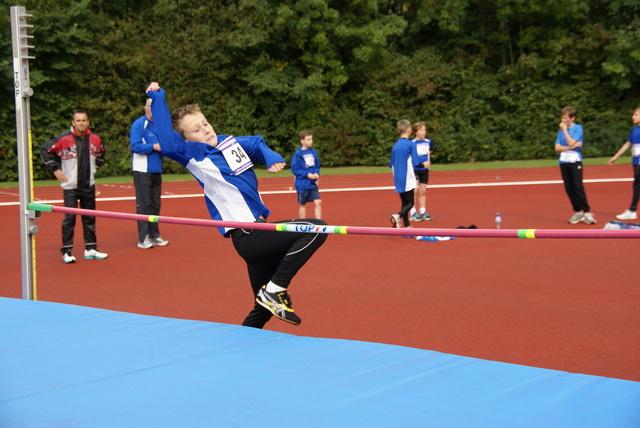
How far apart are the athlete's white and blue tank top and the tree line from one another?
21.0m

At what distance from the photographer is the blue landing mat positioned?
3.04 meters

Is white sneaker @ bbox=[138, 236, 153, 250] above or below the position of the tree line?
below

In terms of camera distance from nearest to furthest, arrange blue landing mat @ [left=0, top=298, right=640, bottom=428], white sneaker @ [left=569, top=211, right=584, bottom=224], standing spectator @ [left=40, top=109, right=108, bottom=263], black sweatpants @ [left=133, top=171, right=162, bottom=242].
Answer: blue landing mat @ [left=0, top=298, right=640, bottom=428] < standing spectator @ [left=40, top=109, right=108, bottom=263] < black sweatpants @ [left=133, top=171, right=162, bottom=242] < white sneaker @ [left=569, top=211, right=584, bottom=224]

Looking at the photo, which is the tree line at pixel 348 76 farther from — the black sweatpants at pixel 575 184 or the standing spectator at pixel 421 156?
the black sweatpants at pixel 575 184

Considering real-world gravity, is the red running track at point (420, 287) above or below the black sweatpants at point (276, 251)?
below

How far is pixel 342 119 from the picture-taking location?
28031 millimetres

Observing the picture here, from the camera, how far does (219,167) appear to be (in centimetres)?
442

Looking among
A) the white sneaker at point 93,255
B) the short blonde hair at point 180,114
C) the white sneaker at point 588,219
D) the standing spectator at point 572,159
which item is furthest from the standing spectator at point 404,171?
the short blonde hair at point 180,114

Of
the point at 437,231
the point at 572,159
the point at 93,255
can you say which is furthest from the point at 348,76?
the point at 437,231

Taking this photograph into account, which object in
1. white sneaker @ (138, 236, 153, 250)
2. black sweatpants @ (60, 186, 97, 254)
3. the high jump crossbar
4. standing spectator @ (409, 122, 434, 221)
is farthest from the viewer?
standing spectator @ (409, 122, 434, 221)

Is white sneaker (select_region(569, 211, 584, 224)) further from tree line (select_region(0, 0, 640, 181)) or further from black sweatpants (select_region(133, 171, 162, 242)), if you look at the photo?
tree line (select_region(0, 0, 640, 181))

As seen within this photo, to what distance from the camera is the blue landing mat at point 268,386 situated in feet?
9.99

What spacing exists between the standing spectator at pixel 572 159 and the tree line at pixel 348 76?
16632mm

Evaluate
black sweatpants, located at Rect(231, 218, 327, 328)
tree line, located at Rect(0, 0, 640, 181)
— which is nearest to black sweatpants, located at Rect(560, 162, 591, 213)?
black sweatpants, located at Rect(231, 218, 327, 328)
